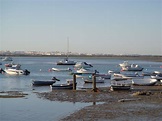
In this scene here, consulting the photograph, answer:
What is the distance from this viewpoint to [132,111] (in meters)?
24.7

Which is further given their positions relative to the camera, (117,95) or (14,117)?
(117,95)

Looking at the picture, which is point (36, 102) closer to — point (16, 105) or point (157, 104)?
point (16, 105)

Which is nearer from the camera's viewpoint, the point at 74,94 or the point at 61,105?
the point at 61,105

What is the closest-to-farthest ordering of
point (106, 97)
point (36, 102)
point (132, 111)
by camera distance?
point (132, 111) → point (36, 102) → point (106, 97)

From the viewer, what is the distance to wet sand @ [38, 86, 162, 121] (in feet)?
75.0

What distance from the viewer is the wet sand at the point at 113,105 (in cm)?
2286

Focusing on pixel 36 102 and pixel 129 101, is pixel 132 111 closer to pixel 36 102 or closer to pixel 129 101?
pixel 129 101

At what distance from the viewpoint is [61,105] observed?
28625 mm

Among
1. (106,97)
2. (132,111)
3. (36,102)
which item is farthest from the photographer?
(106,97)

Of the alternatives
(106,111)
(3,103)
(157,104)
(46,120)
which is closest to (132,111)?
(106,111)

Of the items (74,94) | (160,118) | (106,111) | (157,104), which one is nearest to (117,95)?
(74,94)

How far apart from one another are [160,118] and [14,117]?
9.55m

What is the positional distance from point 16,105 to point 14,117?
467 centimetres

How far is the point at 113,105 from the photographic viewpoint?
2764 cm
